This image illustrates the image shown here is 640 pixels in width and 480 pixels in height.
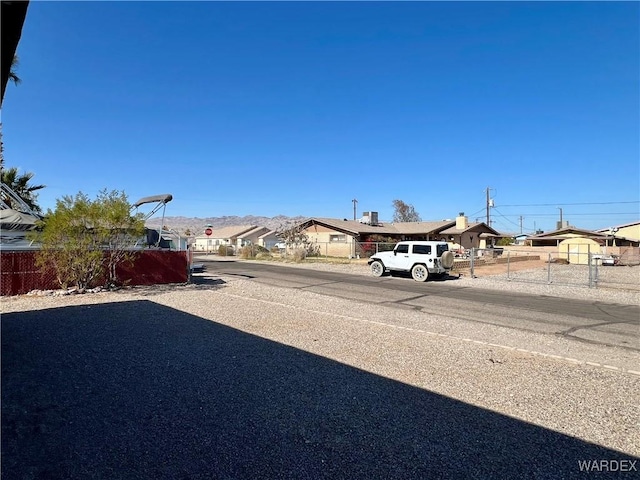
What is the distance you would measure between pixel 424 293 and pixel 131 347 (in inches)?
434

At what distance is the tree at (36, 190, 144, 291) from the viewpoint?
12.7 metres

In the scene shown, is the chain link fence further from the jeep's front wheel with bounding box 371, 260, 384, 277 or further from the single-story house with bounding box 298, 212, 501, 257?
the single-story house with bounding box 298, 212, 501, 257

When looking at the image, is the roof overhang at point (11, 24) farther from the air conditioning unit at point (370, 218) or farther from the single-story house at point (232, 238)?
the single-story house at point (232, 238)

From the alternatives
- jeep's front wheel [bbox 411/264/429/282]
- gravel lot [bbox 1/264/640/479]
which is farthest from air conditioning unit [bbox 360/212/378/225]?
gravel lot [bbox 1/264/640/479]

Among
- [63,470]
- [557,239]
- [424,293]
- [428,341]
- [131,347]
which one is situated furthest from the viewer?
[557,239]

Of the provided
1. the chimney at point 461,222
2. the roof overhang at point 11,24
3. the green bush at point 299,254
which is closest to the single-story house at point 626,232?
the chimney at point 461,222

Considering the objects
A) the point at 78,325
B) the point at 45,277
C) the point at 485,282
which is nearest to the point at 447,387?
the point at 78,325

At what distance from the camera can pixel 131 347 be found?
6633mm

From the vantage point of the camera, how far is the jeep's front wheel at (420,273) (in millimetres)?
18938

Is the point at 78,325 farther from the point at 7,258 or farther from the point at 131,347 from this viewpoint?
the point at 7,258

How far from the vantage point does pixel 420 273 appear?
1912 cm

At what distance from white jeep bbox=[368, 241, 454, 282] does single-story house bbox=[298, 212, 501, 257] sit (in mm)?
15878

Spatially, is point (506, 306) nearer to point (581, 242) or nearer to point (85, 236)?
point (85, 236)

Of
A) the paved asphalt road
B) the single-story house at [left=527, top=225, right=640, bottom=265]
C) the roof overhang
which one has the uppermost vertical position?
the roof overhang
